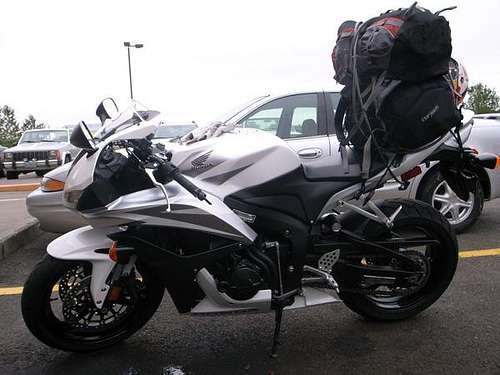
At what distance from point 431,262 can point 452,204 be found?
2328 millimetres

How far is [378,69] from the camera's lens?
2.79m

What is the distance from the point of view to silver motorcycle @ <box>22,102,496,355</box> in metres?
2.70

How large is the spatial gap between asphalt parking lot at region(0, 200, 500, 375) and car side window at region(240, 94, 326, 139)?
7.60ft

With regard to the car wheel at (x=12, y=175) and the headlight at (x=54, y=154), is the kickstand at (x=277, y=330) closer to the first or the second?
the headlight at (x=54, y=154)

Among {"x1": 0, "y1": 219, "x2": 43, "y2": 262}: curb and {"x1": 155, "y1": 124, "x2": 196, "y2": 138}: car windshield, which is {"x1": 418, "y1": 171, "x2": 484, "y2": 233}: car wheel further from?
{"x1": 155, "y1": 124, "x2": 196, "y2": 138}: car windshield

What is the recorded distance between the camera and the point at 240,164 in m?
2.82

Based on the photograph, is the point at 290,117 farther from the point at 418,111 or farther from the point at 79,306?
the point at 79,306

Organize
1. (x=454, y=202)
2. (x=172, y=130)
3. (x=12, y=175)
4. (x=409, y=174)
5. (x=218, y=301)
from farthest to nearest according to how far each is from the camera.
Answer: (x=12, y=175)
(x=172, y=130)
(x=454, y=202)
(x=409, y=174)
(x=218, y=301)

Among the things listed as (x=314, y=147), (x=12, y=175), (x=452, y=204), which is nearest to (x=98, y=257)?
Answer: (x=314, y=147)

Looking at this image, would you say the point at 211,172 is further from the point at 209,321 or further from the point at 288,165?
the point at 209,321

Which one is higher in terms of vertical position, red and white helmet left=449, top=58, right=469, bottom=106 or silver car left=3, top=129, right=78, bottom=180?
red and white helmet left=449, top=58, right=469, bottom=106

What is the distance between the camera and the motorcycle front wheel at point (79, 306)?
2830 mm

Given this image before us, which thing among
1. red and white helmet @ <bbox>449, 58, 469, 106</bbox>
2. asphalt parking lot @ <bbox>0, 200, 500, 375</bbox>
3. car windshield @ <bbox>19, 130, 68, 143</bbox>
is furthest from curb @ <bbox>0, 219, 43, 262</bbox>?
car windshield @ <bbox>19, 130, 68, 143</bbox>

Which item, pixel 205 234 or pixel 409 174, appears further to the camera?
pixel 409 174
